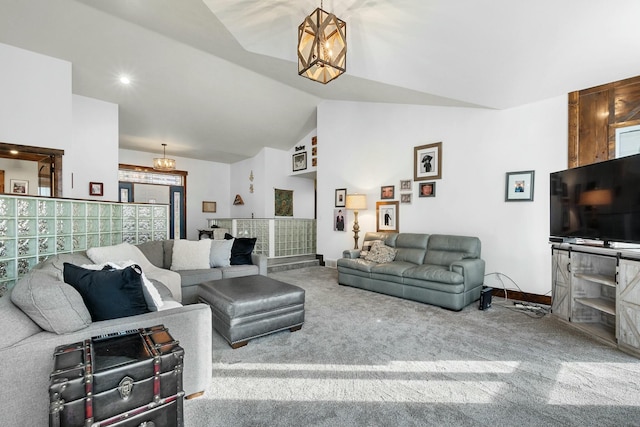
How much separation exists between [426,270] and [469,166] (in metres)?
1.80

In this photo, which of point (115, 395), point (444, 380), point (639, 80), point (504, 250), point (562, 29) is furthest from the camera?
point (504, 250)

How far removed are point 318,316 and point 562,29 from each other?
3.75 meters

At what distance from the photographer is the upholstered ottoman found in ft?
8.14

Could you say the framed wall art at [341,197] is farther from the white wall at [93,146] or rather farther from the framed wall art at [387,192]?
the white wall at [93,146]

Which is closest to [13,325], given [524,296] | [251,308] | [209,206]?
[251,308]

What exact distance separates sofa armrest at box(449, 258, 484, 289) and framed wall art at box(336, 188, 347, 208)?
2731 mm

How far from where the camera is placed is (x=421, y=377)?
6.71 ft

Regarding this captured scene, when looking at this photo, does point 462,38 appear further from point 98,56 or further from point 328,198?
point 98,56

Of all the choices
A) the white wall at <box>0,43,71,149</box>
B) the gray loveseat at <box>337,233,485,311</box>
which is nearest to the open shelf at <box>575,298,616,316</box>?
the gray loveseat at <box>337,233,485,311</box>

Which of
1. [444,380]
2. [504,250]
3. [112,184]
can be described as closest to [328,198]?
[504,250]

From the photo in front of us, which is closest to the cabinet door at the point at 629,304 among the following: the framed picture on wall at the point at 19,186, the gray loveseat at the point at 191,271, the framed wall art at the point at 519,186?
the framed wall art at the point at 519,186

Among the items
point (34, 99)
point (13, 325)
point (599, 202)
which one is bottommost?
point (13, 325)

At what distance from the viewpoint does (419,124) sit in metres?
4.95

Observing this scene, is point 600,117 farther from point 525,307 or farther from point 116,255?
point 116,255
